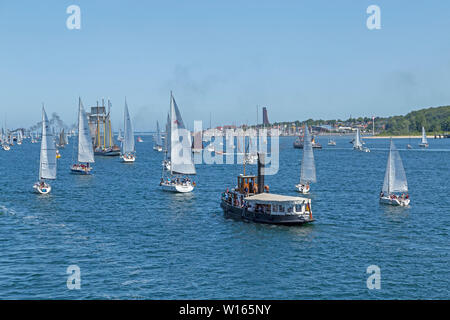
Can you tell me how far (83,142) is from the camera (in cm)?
12250

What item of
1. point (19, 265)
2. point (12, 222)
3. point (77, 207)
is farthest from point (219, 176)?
point (19, 265)

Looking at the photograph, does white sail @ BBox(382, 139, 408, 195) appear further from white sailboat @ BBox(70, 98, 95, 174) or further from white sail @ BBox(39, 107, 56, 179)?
white sailboat @ BBox(70, 98, 95, 174)

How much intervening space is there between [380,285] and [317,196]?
48.8 meters

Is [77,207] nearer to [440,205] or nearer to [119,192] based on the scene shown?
[119,192]

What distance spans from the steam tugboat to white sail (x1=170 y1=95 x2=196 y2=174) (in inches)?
944

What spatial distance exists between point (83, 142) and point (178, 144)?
44.2 m

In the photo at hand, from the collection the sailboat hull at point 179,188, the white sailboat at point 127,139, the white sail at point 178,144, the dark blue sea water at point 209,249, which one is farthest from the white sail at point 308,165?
the white sailboat at point 127,139

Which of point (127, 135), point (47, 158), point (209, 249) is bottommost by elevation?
point (209, 249)

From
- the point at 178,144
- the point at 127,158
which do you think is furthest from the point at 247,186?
the point at 127,158

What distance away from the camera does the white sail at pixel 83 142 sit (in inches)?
4828

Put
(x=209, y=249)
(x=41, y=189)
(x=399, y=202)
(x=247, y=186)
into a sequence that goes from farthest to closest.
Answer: (x=41, y=189), (x=399, y=202), (x=247, y=186), (x=209, y=249)

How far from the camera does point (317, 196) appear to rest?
86.4m

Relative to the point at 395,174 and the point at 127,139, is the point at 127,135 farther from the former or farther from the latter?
the point at 395,174

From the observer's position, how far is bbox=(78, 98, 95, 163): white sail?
123m
